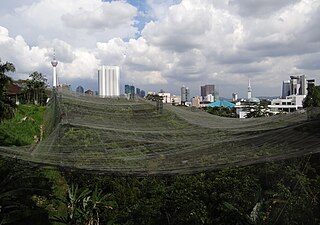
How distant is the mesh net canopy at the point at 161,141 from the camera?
3107mm

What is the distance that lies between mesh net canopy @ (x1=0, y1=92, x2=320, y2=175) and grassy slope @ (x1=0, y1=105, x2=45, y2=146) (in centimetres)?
719

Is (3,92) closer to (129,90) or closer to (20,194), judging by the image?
(20,194)

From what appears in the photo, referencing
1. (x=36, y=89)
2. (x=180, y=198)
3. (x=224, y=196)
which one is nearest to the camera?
(x=224, y=196)

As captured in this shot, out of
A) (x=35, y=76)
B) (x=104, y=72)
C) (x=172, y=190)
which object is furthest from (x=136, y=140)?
(x=35, y=76)

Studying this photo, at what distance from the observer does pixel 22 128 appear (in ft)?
44.7

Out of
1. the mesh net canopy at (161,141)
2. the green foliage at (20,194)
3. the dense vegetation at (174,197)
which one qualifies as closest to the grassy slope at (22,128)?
the green foliage at (20,194)

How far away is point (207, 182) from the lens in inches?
222

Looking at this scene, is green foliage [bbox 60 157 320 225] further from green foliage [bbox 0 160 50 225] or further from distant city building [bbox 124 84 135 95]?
distant city building [bbox 124 84 135 95]

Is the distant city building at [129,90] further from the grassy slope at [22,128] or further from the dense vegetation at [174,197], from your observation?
the grassy slope at [22,128]

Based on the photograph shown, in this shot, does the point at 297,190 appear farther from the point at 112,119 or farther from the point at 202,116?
the point at 112,119

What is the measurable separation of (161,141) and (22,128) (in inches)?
440

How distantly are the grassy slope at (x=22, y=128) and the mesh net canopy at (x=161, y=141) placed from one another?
719 cm

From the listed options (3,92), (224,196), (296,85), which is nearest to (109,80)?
(224,196)

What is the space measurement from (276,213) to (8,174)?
3.75 meters
